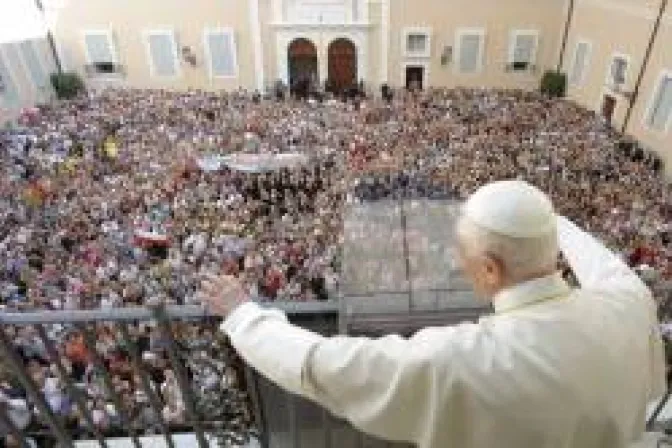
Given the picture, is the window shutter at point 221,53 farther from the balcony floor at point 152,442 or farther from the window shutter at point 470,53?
the balcony floor at point 152,442

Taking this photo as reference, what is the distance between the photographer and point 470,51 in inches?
824

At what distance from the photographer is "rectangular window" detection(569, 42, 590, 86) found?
19.0m

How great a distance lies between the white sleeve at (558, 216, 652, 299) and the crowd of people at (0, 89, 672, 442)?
364 centimetres

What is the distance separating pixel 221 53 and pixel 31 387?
66.8ft

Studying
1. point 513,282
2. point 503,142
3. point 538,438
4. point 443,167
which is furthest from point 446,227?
point 503,142

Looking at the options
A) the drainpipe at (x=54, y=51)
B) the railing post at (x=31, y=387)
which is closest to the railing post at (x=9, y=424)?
the railing post at (x=31, y=387)

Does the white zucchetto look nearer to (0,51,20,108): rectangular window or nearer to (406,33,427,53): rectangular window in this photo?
(0,51,20,108): rectangular window

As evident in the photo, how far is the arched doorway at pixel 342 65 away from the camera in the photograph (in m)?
21.2

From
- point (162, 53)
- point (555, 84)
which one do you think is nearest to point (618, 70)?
point (555, 84)

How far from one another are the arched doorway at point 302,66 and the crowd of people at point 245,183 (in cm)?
170

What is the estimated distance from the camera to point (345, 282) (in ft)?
7.57

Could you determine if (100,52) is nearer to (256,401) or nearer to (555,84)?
(555,84)

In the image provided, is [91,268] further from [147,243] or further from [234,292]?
[234,292]

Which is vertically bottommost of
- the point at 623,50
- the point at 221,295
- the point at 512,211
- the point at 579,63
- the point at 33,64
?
the point at 579,63
